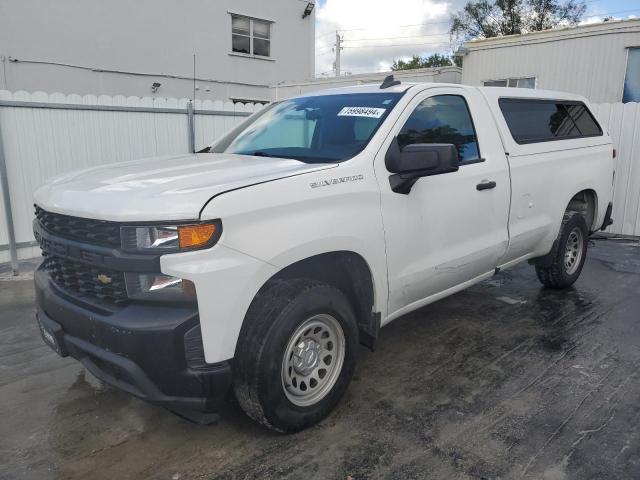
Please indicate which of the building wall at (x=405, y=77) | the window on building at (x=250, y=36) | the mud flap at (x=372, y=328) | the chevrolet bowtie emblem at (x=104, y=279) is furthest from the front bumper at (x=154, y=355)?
the window on building at (x=250, y=36)

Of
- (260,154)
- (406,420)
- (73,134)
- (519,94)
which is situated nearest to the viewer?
(406,420)

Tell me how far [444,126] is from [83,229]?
2594 millimetres

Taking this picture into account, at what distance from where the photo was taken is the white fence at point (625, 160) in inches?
318

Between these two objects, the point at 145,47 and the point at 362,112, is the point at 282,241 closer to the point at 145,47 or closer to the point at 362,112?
the point at 362,112

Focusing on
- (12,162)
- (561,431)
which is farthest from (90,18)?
(561,431)

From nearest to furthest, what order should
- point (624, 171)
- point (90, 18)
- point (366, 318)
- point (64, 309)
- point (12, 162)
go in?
point (64, 309)
point (366, 318)
point (12, 162)
point (624, 171)
point (90, 18)

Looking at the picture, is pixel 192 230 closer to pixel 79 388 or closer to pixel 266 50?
pixel 79 388

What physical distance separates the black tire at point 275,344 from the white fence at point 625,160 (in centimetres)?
697

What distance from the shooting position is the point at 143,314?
254 centimetres

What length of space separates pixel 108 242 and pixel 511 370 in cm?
291

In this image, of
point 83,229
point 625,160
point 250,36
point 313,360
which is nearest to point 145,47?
point 250,36

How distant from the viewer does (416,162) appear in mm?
3232

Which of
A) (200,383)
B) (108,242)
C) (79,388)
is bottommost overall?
(79,388)

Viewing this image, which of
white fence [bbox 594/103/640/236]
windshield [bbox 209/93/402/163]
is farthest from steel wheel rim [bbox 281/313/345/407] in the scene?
white fence [bbox 594/103/640/236]
